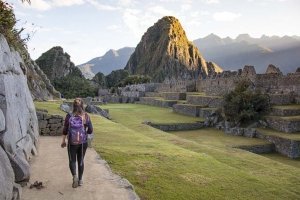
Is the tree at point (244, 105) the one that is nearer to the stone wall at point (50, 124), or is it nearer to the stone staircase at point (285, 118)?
the stone staircase at point (285, 118)

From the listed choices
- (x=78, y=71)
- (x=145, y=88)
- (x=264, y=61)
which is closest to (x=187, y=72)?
(x=264, y=61)

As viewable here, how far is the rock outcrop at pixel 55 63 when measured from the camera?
287 feet

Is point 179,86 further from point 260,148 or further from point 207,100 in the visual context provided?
point 260,148

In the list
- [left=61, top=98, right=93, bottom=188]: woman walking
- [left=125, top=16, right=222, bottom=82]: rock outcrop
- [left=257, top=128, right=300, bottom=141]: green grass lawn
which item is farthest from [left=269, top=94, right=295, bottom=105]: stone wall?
[left=125, top=16, right=222, bottom=82]: rock outcrop

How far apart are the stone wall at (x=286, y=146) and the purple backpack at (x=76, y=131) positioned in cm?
1619

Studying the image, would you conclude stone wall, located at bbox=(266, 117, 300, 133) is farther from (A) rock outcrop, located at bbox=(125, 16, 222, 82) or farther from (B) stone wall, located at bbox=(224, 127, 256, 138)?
(A) rock outcrop, located at bbox=(125, 16, 222, 82)

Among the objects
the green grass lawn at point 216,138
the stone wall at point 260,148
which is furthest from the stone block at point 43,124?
the stone wall at point 260,148

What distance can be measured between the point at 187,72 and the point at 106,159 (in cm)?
15240

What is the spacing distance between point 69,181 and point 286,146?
54.4ft

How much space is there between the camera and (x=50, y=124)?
14.6 metres

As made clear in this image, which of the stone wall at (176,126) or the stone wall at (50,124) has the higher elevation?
the stone wall at (50,124)

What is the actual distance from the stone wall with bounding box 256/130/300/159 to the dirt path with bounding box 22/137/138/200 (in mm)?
13911

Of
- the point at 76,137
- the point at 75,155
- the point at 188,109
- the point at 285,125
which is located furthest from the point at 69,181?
the point at 188,109

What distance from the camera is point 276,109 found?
26.7 meters
